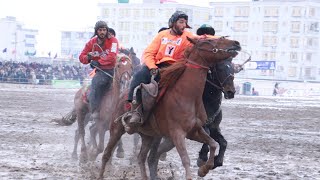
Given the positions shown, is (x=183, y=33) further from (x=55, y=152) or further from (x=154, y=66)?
(x=55, y=152)

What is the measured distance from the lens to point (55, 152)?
14586mm

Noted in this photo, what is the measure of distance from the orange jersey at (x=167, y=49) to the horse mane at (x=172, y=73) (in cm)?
40

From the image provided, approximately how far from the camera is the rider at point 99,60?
516 inches

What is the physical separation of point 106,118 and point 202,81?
358cm

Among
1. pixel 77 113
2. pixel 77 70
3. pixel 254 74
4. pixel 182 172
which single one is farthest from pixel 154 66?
pixel 254 74

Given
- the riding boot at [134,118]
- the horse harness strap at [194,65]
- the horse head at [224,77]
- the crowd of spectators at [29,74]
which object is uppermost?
the horse harness strap at [194,65]

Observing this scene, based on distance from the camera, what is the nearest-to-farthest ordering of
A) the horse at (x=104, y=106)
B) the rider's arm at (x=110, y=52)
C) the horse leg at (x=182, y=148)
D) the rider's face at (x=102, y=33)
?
the horse leg at (x=182, y=148), the horse at (x=104, y=106), the rider's face at (x=102, y=33), the rider's arm at (x=110, y=52)

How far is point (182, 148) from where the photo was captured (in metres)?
9.39

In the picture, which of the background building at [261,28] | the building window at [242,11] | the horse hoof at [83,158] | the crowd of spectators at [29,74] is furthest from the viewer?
the building window at [242,11]

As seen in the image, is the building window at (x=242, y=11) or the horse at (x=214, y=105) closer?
A: the horse at (x=214, y=105)

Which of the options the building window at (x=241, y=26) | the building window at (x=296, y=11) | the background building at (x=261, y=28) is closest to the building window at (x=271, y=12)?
the background building at (x=261, y=28)

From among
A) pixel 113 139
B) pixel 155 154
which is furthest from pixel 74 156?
pixel 155 154

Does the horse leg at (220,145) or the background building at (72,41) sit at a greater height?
the horse leg at (220,145)

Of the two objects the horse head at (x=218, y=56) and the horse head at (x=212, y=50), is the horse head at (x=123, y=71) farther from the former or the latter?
the horse head at (x=212, y=50)
